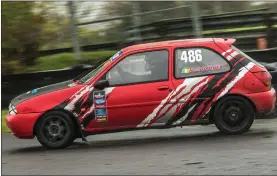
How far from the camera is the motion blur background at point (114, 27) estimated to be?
13.6 meters

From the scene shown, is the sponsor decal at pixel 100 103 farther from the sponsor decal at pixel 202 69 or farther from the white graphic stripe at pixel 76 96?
the sponsor decal at pixel 202 69

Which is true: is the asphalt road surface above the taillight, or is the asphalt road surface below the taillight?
below

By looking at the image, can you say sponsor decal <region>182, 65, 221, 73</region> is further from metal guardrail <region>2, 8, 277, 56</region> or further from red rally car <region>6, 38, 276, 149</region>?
metal guardrail <region>2, 8, 277, 56</region>

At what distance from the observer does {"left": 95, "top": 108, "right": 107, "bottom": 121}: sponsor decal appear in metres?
7.81

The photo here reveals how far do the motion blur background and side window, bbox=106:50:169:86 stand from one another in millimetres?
5616

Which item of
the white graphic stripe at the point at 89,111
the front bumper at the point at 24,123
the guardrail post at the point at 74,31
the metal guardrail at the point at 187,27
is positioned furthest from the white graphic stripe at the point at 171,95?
the guardrail post at the point at 74,31

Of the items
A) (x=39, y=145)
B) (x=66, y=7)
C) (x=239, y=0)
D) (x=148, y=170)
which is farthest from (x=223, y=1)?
(x=148, y=170)

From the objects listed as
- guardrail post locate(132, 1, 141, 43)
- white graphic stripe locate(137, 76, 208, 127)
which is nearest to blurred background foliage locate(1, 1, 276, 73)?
guardrail post locate(132, 1, 141, 43)

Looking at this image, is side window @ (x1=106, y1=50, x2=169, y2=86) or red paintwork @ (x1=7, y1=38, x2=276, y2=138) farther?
side window @ (x1=106, y1=50, x2=169, y2=86)

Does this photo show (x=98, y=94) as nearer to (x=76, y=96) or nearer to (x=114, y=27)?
(x=76, y=96)

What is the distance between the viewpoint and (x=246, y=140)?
7.70 meters

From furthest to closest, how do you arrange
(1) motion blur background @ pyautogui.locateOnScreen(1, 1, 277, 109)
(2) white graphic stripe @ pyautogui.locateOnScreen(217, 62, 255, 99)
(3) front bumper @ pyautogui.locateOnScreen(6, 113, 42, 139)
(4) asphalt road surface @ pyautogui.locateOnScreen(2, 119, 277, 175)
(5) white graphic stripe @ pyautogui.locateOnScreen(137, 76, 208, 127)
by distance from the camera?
1. (1) motion blur background @ pyautogui.locateOnScreen(1, 1, 277, 109)
2. (2) white graphic stripe @ pyautogui.locateOnScreen(217, 62, 255, 99)
3. (5) white graphic stripe @ pyautogui.locateOnScreen(137, 76, 208, 127)
4. (3) front bumper @ pyautogui.locateOnScreen(6, 113, 42, 139)
5. (4) asphalt road surface @ pyautogui.locateOnScreen(2, 119, 277, 175)

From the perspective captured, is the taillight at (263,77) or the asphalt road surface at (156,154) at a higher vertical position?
the taillight at (263,77)

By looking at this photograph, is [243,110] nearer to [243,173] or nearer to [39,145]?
[243,173]
